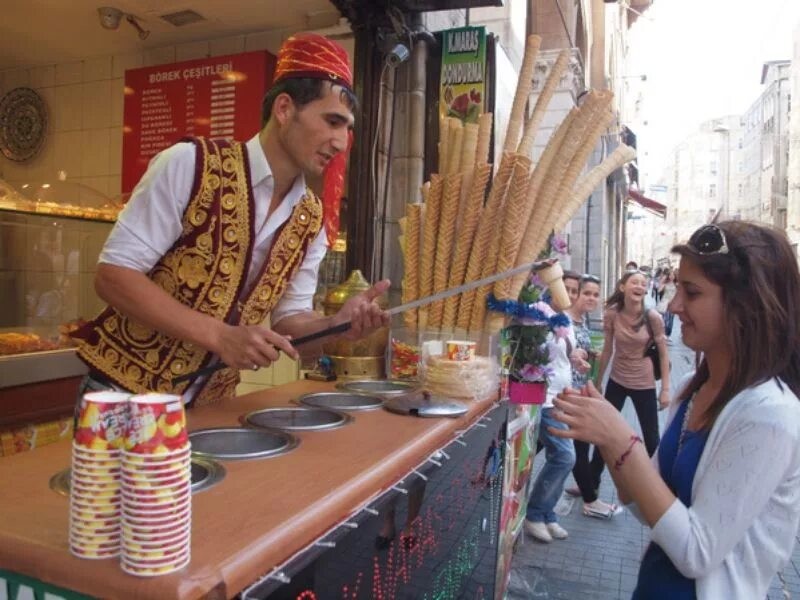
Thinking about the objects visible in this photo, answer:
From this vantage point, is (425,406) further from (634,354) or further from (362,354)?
(634,354)

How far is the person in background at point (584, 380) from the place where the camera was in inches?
191

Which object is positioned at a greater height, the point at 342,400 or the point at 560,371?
the point at 342,400

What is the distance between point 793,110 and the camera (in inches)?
1558

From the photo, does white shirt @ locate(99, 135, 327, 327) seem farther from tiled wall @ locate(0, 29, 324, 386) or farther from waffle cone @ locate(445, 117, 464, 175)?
tiled wall @ locate(0, 29, 324, 386)

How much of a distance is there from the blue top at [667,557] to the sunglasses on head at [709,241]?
483mm

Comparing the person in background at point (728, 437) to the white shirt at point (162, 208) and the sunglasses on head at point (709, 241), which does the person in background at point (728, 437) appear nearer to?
the sunglasses on head at point (709, 241)

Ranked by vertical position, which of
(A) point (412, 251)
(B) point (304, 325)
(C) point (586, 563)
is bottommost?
(C) point (586, 563)

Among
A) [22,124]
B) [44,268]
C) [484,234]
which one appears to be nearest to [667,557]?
[484,234]

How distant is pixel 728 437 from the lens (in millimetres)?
1550

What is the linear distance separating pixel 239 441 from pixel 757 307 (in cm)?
142

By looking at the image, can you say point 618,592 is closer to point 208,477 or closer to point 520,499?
point 520,499

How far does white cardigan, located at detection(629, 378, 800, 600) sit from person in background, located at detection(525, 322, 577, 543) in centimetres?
293

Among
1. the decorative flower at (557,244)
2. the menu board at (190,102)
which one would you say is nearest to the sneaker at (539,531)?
the decorative flower at (557,244)

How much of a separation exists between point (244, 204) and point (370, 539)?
1.12 m
